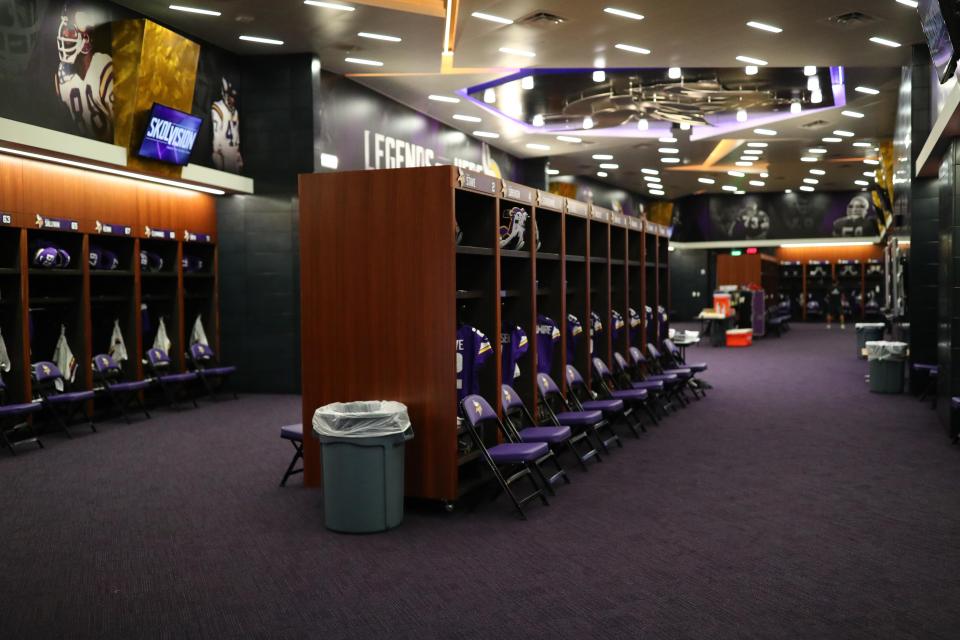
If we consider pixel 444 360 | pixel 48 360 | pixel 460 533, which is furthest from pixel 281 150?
pixel 460 533

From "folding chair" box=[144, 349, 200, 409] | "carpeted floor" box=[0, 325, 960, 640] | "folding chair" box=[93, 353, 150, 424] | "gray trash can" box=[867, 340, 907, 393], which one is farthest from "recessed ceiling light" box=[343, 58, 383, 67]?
"gray trash can" box=[867, 340, 907, 393]

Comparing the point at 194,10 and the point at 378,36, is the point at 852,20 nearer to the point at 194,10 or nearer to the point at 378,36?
the point at 378,36

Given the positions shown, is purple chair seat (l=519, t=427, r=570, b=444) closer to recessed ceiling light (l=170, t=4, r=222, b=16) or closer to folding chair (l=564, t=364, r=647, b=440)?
folding chair (l=564, t=364, r=647, b=440)

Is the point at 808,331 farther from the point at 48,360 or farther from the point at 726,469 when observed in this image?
the point at 48,360

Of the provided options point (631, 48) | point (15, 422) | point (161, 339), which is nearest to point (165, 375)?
point (161, 339)

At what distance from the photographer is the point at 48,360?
851 cm

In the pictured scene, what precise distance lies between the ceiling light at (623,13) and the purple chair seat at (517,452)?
4735 millimetres

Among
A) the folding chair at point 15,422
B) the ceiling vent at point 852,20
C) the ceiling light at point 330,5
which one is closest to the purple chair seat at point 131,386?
the folding chair at point 15,422

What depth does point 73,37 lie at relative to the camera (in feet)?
26.5

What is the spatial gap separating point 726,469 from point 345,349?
2.98 meters

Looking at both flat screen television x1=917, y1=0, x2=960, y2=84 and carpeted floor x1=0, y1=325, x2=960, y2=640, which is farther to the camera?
flat screen television x1=917, y1=0, x2=960, y2=84

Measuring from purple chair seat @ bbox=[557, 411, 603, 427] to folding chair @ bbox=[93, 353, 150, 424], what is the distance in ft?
15.5

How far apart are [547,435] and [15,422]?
508 cm

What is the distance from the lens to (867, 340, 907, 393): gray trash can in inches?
404
